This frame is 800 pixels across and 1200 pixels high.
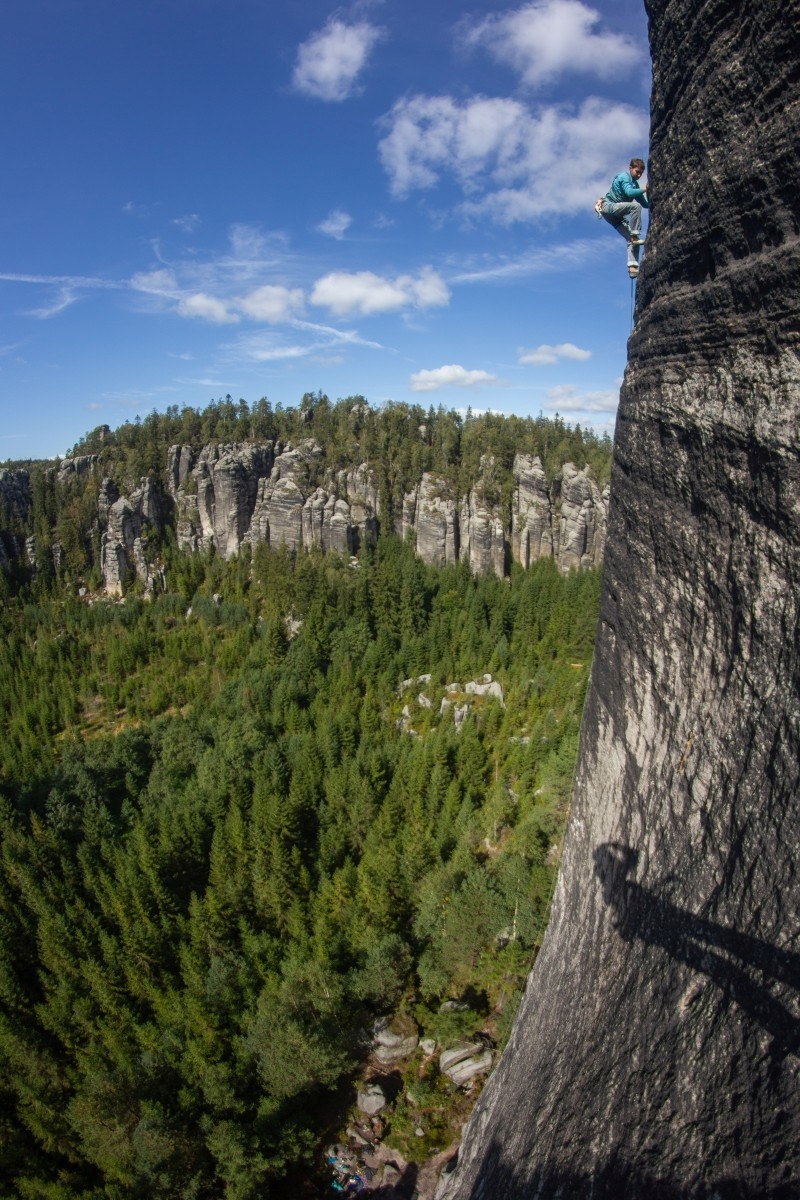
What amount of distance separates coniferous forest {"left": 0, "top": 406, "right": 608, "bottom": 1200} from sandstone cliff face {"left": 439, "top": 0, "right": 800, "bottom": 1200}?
16.2m

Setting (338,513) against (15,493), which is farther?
(15,493)

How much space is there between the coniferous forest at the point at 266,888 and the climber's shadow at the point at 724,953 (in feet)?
54.3

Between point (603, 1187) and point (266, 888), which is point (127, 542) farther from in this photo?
point (603, 1187)

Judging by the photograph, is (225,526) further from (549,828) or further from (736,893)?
(736,893)

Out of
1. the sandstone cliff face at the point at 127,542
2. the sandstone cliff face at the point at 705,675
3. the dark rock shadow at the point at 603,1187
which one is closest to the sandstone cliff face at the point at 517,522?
the sandstone cliff face at the point at 127,542

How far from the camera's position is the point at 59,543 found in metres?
82.3

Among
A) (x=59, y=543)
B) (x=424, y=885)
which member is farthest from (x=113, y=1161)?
(x=59, y=543)

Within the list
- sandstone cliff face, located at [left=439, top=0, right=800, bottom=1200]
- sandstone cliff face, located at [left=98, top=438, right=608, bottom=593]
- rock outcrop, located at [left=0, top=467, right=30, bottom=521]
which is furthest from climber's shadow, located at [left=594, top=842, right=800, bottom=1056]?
rock outcrop, located at [left=0, top=467, right=30, bottom=521]

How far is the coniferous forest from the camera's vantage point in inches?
676

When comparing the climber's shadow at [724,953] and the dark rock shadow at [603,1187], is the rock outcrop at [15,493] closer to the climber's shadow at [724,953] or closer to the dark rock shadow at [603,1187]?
the dark rock shadow at [603,1187]

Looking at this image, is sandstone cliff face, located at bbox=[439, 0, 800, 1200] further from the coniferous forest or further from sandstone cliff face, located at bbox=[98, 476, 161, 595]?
sandstone cliff face, located at bbox=[98, 476, 161, 595]

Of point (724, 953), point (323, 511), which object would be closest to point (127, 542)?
point (323, 511)

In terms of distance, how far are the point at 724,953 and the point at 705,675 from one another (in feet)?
5.76

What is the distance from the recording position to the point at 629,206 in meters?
6.00
